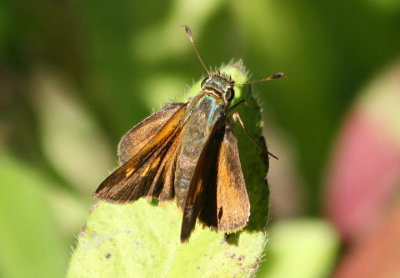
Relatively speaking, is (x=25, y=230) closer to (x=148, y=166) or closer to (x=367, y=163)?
(x=148, y=166)

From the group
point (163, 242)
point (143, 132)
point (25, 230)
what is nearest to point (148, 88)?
point (25, 230)

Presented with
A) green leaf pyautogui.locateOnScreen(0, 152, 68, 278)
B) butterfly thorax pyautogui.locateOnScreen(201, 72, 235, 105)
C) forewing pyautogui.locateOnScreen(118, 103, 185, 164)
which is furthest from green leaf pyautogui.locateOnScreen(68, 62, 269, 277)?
green leaf pyautogui.locateOnScreen(0, 152, 68, 278)

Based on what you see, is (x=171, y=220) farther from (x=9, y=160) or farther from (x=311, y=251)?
(x=9, y=160)

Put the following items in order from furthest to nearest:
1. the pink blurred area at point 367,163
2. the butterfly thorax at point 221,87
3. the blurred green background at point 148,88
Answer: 1. the pink blurred area at point 367,163
2. the blurred green background at point 148,88
3. the butterfly thorax at point 221,87

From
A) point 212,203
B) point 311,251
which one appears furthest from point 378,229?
point 212,203

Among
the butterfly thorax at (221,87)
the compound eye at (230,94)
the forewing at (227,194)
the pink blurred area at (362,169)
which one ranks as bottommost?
the pink blurred area at (362,169)

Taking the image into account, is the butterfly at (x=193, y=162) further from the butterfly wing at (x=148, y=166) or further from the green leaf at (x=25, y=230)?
the green leaf at (x=25, y=230)

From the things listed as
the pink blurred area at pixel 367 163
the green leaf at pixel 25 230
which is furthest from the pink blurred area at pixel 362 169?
the green leaf at pixel 25 230

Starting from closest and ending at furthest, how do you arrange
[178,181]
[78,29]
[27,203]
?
[178,181] → [27,203] → [78,29]
